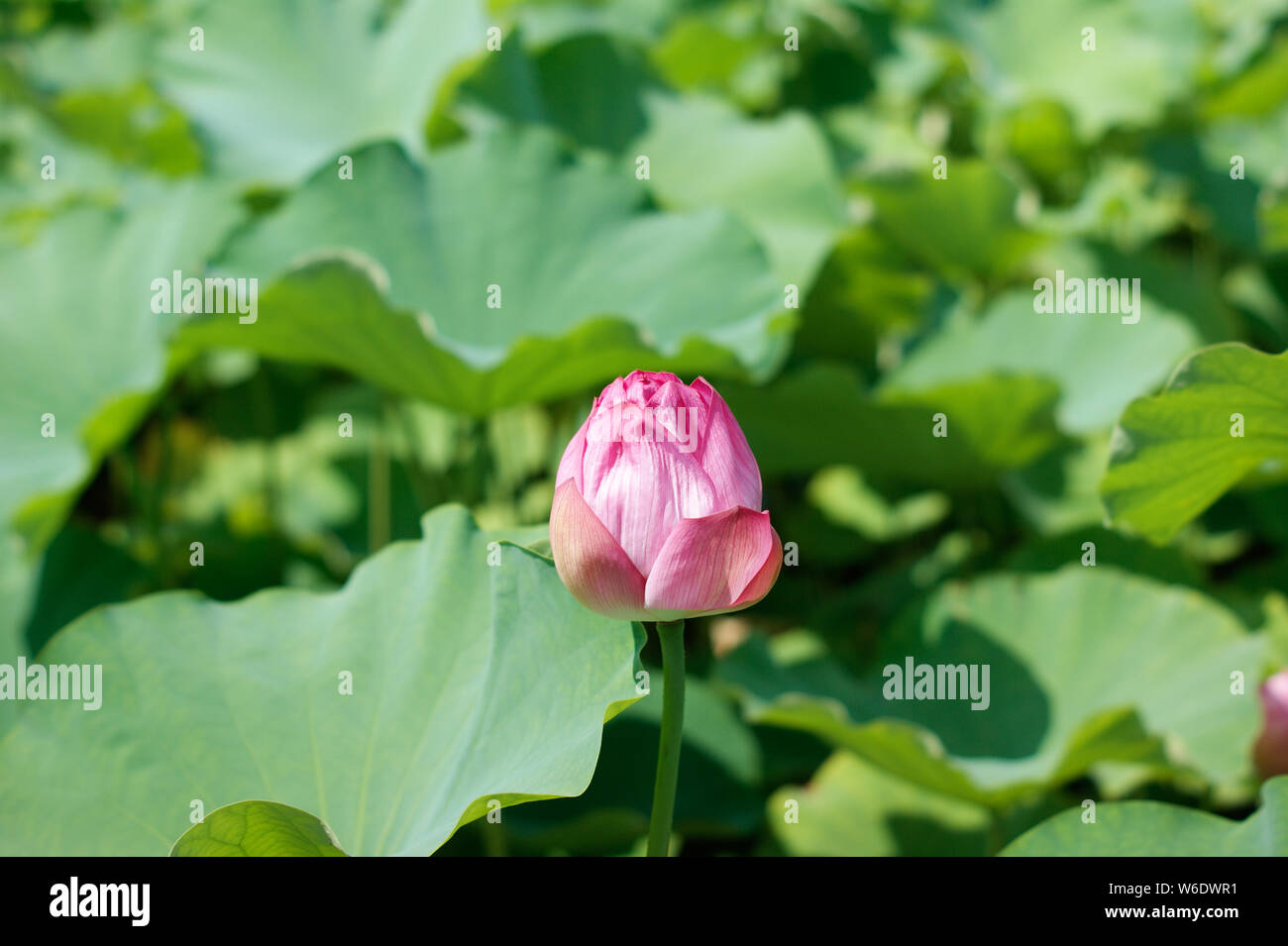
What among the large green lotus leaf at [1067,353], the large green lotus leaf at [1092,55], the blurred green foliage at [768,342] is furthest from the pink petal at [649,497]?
the large green lotus leaf at [1092,55]

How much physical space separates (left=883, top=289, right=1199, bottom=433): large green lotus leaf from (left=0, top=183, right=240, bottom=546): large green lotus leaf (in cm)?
96

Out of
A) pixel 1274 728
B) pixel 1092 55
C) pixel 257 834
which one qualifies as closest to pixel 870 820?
pixel 1274 728

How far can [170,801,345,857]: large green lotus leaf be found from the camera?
609mm

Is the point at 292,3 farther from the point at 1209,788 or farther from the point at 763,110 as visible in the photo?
the point at 1209,788

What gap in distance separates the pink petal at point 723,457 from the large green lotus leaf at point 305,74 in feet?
3.71

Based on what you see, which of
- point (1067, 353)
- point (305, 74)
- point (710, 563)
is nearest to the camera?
point (710, 563)

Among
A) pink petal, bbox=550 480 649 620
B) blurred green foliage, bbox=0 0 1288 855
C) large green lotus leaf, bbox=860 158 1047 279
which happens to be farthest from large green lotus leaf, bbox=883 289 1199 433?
pink petal, bbox=550 480 649 620

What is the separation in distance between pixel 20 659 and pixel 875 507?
1271 millimetres

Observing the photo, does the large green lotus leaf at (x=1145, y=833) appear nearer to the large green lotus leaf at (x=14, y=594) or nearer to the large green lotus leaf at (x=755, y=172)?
the large green lotus leaf at (x=755, y=172)

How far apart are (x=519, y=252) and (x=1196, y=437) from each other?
75 cm

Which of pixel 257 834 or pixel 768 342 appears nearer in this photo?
pixel 257 834

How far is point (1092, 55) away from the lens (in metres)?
2.19

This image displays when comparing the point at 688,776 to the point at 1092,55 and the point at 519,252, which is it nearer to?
the point at 519,252

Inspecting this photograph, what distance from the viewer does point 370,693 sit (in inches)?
31.6
